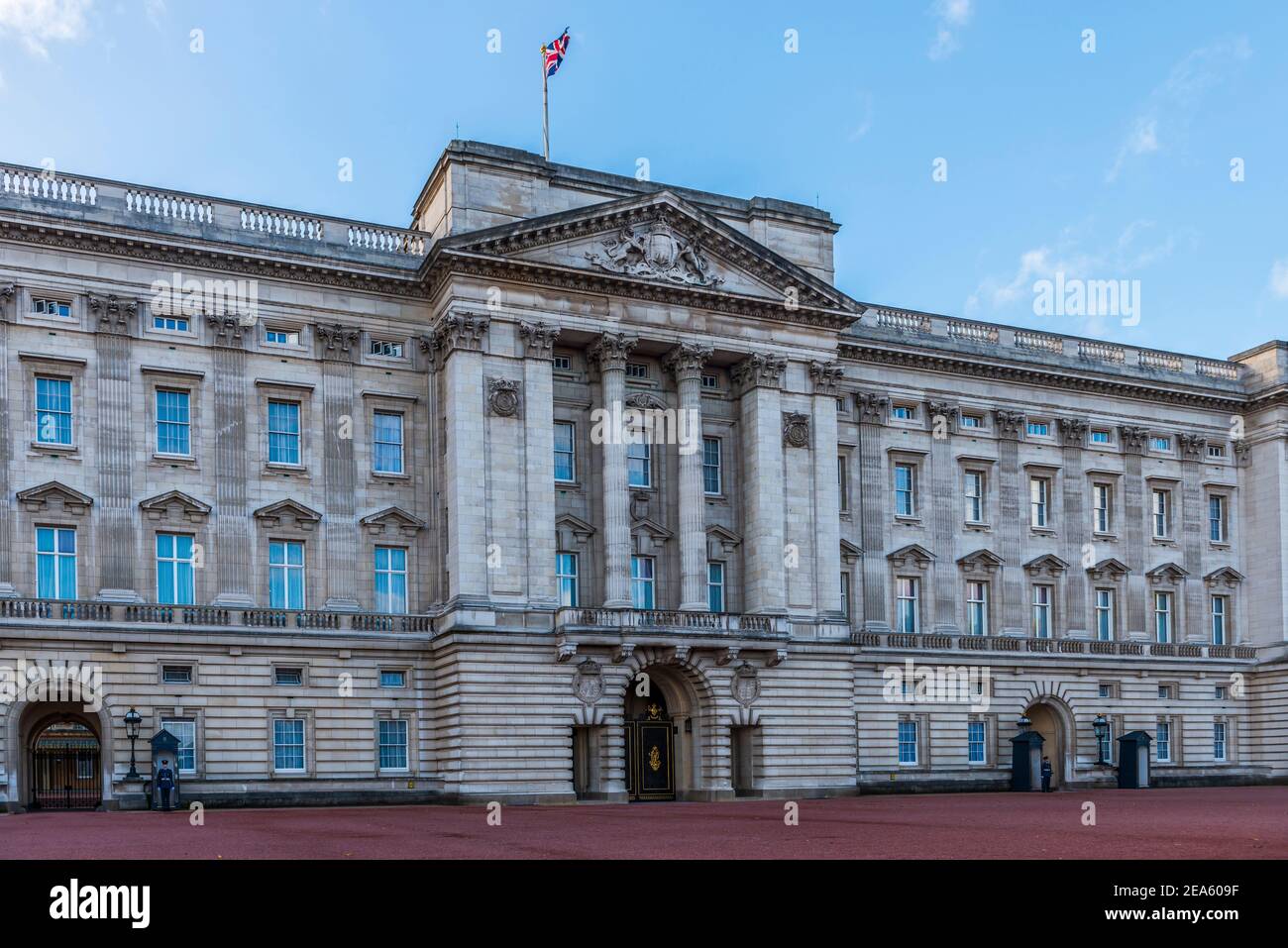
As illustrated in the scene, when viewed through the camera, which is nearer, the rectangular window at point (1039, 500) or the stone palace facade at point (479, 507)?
the stone palace facade at point (479, 507)

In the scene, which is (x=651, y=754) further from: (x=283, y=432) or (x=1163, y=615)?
(x=1163, y=615)

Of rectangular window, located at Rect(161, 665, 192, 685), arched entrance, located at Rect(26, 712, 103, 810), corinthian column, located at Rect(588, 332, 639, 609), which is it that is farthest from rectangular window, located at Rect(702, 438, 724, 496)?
arched entrance, located at Rect(26, 712, 103, 810)

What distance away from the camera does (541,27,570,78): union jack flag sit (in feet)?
176

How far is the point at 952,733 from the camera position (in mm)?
59594

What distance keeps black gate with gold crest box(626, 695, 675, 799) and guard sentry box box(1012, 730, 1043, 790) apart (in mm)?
15587

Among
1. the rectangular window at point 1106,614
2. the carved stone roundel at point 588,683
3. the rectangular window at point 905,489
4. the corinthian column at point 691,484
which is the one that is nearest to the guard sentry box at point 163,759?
the carved stone roundel at point 588,683

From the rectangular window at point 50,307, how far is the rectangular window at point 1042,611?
41.4 meters

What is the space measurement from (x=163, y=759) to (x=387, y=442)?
45.7 feet

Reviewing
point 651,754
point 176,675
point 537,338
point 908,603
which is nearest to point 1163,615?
point 908,603

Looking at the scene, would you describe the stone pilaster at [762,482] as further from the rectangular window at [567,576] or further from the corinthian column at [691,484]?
the rectangular window at [567,576]

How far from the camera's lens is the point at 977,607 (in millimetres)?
62000

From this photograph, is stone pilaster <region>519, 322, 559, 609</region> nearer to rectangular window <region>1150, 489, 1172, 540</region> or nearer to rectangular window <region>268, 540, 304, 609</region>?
rectangular window <region>268, 540, 304, 609</region>

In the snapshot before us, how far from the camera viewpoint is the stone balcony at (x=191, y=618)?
144ft
